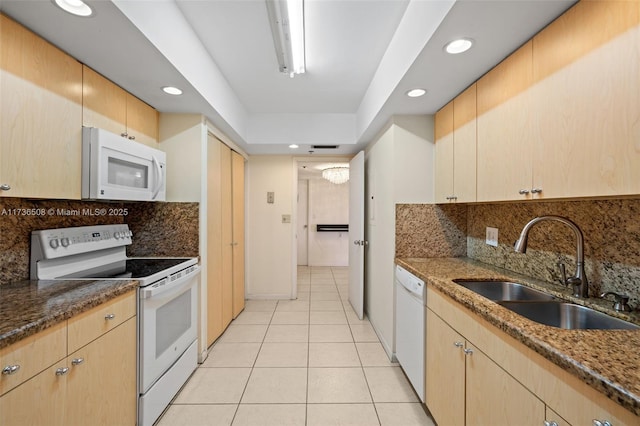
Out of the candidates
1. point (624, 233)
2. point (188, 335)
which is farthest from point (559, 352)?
point (188, 335)

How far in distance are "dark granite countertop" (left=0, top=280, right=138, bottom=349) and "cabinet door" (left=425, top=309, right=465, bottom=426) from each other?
68.9 inches

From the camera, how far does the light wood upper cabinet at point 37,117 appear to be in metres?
1.15

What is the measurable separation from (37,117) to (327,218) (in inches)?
210

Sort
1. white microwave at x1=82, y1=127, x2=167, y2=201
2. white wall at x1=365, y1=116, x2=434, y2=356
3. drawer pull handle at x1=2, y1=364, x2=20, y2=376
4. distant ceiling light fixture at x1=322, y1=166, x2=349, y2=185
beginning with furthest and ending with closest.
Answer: distant ceiling light fixture at x1=322, y1=166, x2=349, y2=185
white wall at x1=365, y1=116, x2=434, y2=356
white microwave at x1=82, y1=127, x2=167, y2=201
drawer pull handle at x1=2, y1=364, x2=20, y2=376

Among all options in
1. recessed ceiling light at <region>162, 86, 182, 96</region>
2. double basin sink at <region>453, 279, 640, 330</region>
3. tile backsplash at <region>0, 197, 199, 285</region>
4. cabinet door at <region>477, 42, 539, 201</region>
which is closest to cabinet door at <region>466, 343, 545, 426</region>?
double basin sink at <region>453, 279, 640, 330</region>

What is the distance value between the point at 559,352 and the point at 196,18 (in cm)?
238

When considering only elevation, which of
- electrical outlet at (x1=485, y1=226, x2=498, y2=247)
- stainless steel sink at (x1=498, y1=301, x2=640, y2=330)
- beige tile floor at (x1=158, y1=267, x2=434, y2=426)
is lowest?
beige tile floor at (x1=158, y1=267, x2=434, y2=426)

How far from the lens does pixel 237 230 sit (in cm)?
330

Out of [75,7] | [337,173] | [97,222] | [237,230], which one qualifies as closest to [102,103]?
[75,7]

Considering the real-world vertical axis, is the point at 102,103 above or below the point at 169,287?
above

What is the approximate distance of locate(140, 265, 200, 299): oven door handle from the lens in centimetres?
154

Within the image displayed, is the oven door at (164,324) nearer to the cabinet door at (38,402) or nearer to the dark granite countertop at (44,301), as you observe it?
the dark granite countertop at (44,301)

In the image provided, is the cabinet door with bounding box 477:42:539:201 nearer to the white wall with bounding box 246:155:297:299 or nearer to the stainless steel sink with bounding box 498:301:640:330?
the stainless steel sink with bounding box 498:301:640:330

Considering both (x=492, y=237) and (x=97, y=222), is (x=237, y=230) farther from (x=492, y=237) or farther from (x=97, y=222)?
(x=492, y=237)
